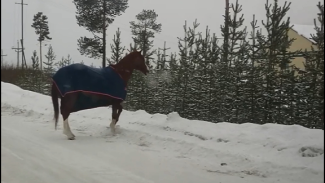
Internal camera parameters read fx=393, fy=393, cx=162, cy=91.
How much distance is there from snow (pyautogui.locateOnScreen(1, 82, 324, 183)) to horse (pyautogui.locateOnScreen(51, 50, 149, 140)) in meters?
0.54

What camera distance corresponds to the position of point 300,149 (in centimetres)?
438

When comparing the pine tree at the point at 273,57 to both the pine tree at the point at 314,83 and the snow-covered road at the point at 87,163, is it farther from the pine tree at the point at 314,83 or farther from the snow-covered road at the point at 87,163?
the snow-covered road at the point at 87,163

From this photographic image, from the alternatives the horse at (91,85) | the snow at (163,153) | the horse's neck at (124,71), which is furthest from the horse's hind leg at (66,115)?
the horse's neck at (124,71)

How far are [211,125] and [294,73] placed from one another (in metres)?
3.49

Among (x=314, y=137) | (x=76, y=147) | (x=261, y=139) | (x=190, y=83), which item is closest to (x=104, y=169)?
(x=76, y=147)

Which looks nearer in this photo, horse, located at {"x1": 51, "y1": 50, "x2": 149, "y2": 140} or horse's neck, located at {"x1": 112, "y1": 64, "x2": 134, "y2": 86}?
horse, located at {"x1": 51, "y1": 50, "x2": 149, "y2": 140}

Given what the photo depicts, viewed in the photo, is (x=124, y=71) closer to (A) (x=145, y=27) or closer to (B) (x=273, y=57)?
(A) (x=145, y=27)

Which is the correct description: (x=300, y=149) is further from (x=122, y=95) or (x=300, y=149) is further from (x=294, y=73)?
(x=122, y=95)

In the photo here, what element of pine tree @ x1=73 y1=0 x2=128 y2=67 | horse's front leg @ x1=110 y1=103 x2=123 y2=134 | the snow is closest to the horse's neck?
horse's front leg @ x1=110 y1=103 x2=123 y2=134

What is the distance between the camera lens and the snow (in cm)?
423

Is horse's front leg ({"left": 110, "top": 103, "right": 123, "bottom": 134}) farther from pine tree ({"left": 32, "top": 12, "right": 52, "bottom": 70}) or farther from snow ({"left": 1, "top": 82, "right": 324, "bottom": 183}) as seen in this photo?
pine tree ({"left": 32, "top": 12, "right": 52, "bottom": 70})

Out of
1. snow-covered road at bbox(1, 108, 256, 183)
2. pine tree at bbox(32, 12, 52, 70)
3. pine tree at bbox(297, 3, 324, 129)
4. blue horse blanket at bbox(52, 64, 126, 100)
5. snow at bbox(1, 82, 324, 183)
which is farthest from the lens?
blue horse blanket at bbox(52, 64, 126, 100)

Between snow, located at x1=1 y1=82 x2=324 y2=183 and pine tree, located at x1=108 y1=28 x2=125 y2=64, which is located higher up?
pine tree, located at x1=108 y1=28 x2=125 y2=64

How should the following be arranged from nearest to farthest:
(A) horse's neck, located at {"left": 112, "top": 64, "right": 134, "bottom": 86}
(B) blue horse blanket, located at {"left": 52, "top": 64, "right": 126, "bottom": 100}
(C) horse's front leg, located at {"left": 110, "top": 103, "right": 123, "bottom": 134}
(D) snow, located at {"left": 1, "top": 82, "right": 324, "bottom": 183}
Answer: (D) snow, located at {"left": 1, "top": 82, "right": 324, "bottom": 183}
(B) blue horse blanket, located at {"left": 52, "top": 64, "right": 126, "bottom": 100}
(A) horse's neck, located at {"left": 112, "top": 64, "right": 134, "bottom": 86}
(C) horse's front leg, located at {"left": 110, "top": 103, "right": 123, "bottom": 134}
